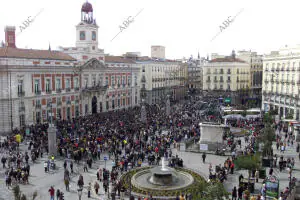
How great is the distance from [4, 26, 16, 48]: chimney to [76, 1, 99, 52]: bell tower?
9.77 meters

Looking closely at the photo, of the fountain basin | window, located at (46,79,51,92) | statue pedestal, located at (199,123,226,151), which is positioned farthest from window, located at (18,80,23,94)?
the fountain basin

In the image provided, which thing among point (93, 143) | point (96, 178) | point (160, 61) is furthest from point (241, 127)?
point (160, 61)

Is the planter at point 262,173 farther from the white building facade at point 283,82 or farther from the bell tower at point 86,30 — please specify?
the bell tower at point 86,30

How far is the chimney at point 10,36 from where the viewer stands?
47237 millimetres

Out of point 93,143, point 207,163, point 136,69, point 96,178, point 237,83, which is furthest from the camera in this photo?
point 237,83

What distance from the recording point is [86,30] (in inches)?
2063

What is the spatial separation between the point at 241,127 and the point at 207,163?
56.2 ft

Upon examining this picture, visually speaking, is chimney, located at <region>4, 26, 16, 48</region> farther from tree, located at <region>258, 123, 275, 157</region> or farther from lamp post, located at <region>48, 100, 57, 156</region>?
tree, located at <region>258, 123, 275, 157</region>

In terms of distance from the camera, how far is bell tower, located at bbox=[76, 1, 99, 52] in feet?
171

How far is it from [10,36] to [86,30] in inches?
461

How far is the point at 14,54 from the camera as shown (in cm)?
4044

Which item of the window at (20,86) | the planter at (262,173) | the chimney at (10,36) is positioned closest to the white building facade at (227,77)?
the chimney at (10,36)

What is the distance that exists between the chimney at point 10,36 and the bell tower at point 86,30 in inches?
385

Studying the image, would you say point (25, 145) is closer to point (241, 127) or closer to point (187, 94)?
point (241, 127)
